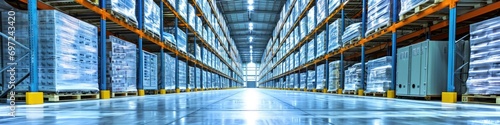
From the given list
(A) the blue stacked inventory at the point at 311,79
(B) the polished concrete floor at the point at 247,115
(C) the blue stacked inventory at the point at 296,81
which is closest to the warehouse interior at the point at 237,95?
(B) the polished concrete floor at the point at 247,115

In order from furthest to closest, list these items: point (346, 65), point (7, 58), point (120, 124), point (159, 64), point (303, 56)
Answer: point (303, 56) < point (346, 65) < point (159, 64) < point (7, 58) < point (120, 124)

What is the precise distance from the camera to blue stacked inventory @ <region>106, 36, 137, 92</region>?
5828mm

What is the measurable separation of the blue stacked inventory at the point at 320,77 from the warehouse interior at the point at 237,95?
69mm

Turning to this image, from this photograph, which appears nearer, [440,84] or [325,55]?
[440,84]

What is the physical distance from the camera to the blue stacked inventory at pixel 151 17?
24.2 feet

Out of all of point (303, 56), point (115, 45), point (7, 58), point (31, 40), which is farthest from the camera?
point (303, 56)

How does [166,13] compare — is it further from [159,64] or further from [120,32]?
[120,32]

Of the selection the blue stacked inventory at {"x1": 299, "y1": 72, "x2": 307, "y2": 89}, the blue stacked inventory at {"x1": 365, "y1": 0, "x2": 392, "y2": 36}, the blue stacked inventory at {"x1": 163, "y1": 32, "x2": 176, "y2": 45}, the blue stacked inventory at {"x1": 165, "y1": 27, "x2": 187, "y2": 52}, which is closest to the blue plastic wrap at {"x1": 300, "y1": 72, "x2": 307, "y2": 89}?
the blue stacked inventory at {"x1": 299, "y1": 72, "x2": 307, "y2": 89}

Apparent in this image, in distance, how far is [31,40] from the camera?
3.70 metres

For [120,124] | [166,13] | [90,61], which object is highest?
[166,13]

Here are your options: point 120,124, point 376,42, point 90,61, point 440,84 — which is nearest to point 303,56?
point 376,42

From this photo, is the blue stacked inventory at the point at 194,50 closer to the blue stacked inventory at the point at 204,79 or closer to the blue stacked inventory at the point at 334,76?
the blue stacked inventory at the point at 204,79

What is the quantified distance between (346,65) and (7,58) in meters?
8.41

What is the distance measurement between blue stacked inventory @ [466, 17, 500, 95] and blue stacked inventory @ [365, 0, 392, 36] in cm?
191
